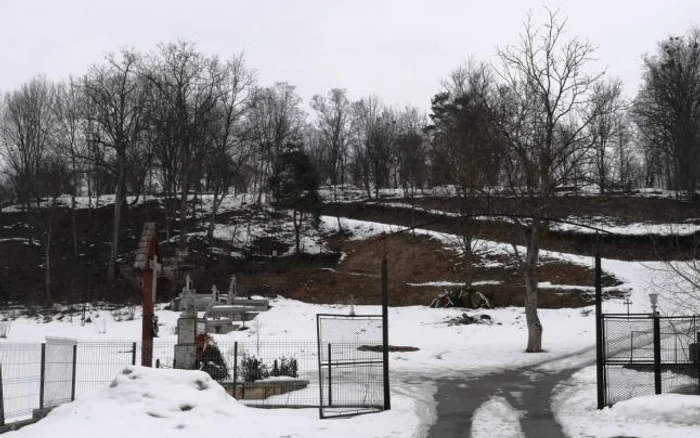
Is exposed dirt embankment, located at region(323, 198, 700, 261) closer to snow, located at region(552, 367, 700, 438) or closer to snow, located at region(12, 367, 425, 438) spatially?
snow, located at region(552, 367, 700, 438)

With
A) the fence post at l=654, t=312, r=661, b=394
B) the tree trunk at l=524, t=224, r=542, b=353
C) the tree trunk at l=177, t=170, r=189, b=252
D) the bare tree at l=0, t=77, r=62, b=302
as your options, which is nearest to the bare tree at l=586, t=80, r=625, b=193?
the tree trunk at l=524, t=224, r=542, b=353

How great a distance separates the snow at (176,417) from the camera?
9.83m

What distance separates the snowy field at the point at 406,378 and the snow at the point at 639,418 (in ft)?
0.07

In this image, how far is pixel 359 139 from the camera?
76.9 meters

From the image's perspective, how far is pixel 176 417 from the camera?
1054 centimetres

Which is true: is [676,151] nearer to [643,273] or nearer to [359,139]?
[643,273]

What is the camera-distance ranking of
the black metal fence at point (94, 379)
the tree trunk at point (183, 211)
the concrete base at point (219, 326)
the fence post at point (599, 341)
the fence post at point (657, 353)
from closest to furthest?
the fence post at point (657, 353)
the fence post at point (599, 341)
the black metal fence at point (94, 379)
the concrete base at point (219, 326)
the tree trunk at point (183, 211)

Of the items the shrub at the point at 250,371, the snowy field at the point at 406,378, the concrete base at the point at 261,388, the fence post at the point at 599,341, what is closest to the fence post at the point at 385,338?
the snowy field at the point at 406,378

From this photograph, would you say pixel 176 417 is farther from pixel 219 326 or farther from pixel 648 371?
pixel 219 326

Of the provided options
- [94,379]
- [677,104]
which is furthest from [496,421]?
[677,104]

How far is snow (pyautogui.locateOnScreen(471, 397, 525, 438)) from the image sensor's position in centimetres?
1148

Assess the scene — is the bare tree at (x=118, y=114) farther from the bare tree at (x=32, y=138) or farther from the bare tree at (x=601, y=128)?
the bare tree at (x=601, y=128)

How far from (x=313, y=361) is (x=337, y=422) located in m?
10.3

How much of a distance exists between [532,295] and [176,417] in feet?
55.0
